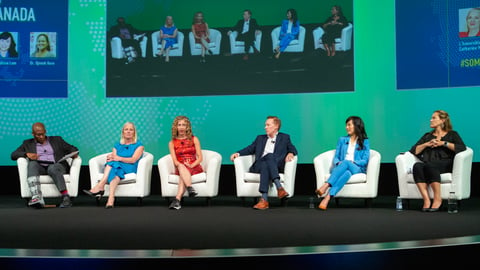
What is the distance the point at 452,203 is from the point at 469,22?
8.90ft

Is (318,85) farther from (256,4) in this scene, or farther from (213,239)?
(213,239)

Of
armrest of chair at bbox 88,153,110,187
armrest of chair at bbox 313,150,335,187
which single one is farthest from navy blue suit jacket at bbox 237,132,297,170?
armrest of chair at bbox 88,153,110,187

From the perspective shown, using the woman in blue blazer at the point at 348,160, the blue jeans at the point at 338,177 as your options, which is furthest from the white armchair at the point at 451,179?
the blue jeans at the point at 338,177

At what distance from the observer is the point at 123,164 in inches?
275

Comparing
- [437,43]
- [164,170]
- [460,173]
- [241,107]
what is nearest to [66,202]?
[164,170]

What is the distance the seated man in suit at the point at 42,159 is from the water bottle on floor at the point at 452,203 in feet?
12.5

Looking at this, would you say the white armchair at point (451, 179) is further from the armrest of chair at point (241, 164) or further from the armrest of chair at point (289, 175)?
the armrest of chair at point (241, 164)

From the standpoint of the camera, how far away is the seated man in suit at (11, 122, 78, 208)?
6805 millimetres

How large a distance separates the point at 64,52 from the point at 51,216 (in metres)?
3.42

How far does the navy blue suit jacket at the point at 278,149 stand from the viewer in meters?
6.88

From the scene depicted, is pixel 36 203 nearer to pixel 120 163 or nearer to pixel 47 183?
pixel 47 183

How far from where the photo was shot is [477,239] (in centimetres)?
345

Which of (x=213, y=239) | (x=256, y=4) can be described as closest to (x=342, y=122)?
(x=256, y=4)

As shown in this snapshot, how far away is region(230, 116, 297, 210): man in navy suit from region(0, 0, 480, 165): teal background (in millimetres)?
1212
